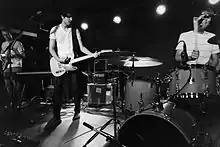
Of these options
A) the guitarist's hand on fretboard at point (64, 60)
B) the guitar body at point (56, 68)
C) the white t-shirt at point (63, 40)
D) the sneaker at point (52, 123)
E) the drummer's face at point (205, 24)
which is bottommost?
the sneaker at point (52, 123)

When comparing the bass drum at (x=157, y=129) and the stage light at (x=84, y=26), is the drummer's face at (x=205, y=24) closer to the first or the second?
the bass drum at (x=157, y=129)

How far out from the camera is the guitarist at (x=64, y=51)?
2809 mm

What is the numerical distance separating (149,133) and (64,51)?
4.59ft

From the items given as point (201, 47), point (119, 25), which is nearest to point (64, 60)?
point (119, 25)

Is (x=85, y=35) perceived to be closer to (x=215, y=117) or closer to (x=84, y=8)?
(x=84, y=8)

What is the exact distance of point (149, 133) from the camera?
219 centimetres

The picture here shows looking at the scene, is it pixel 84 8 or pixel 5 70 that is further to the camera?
pixel 84 8

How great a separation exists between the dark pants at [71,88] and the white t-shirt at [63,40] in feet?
0.83

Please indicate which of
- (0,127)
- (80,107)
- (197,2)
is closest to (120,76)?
(80,107)

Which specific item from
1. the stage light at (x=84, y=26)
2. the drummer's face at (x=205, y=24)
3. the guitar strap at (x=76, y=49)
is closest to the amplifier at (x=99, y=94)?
the guitar strap at (x=76, y=49)

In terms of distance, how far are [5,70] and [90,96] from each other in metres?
1.09

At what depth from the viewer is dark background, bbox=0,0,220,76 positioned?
9.30 feet

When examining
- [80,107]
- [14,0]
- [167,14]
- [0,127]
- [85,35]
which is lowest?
[0,127]

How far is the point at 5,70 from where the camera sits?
2799 mm
